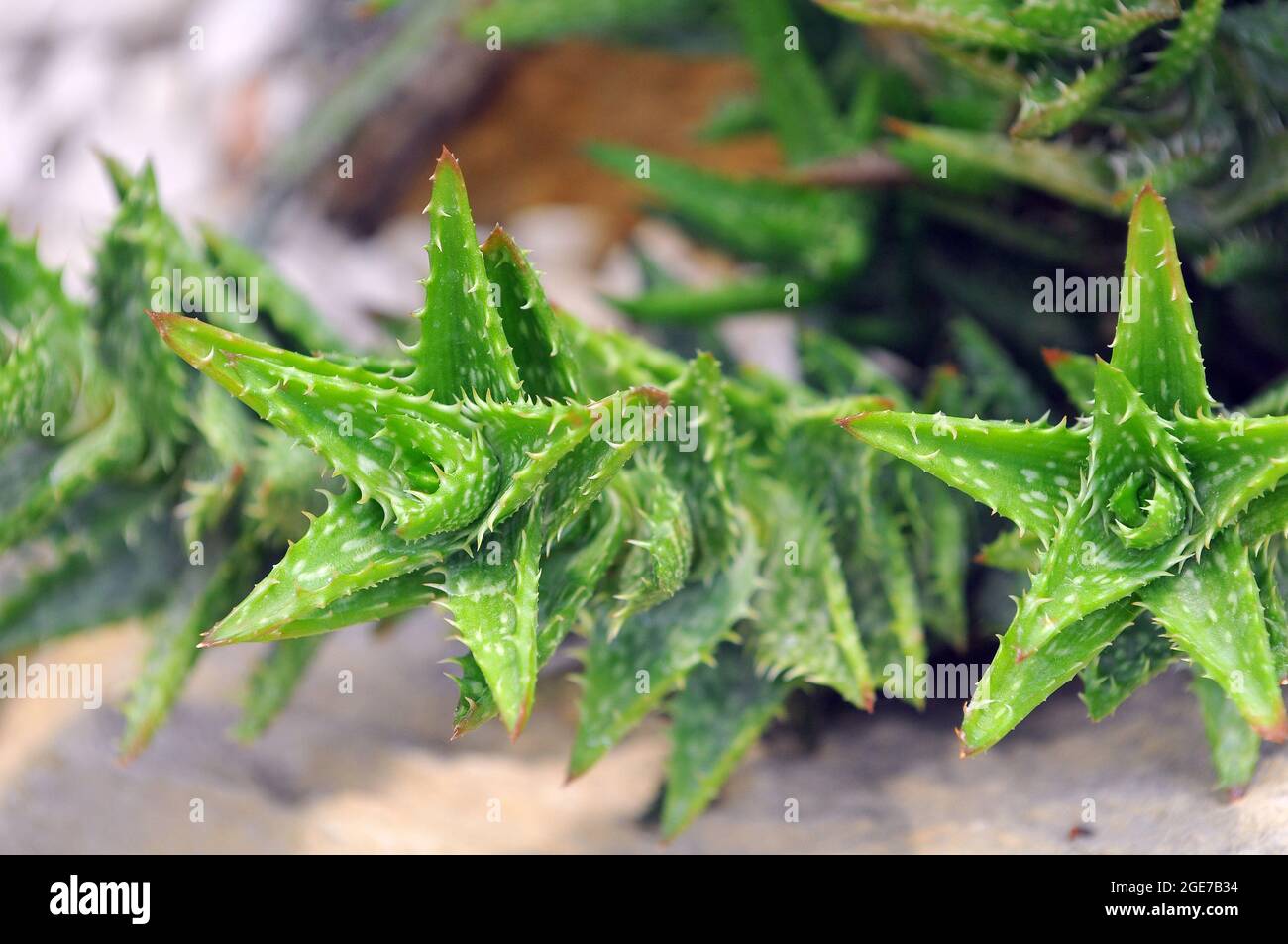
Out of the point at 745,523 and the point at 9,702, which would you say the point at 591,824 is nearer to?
the point at 745,523

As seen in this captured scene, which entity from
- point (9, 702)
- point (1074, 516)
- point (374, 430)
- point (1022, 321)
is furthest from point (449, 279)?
point (9, 702)

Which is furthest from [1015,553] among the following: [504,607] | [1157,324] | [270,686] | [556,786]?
[270,686]

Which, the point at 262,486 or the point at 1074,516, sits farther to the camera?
the point at 262,486

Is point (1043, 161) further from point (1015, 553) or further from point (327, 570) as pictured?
point (327, 570)

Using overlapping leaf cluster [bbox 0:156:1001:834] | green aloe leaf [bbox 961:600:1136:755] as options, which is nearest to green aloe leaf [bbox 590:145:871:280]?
overlapping leaf cluster [bbox 0:156:1001:834]

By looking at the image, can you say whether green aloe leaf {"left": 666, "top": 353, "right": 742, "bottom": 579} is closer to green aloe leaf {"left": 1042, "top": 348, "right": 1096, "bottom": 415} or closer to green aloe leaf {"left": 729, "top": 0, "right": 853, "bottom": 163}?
green aloe leaf {"left": 1042, "top": 348, "right": 1096, "bottom": 415}

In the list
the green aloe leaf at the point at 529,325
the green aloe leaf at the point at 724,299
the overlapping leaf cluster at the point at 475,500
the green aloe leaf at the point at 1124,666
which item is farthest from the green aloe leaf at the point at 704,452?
the green aloe leaf at the point at 724,299
